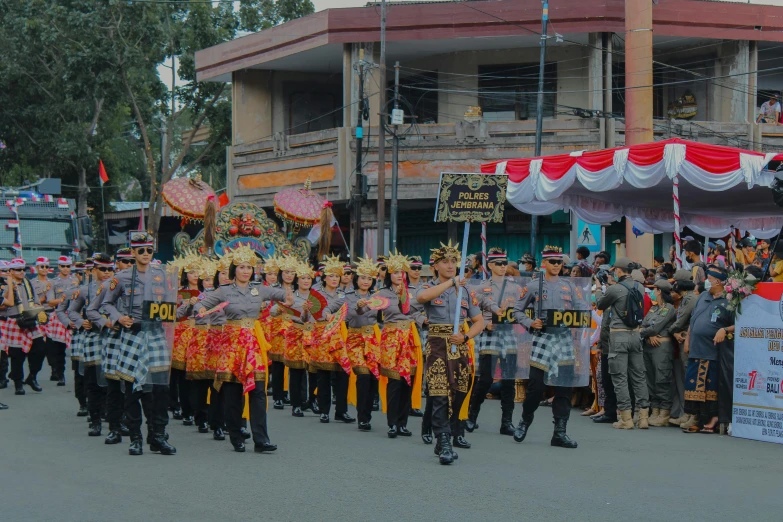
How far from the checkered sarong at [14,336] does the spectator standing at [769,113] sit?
65.8 ft

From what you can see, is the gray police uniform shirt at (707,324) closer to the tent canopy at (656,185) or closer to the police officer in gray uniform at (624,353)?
the police officer in gray uniform at (624,353)

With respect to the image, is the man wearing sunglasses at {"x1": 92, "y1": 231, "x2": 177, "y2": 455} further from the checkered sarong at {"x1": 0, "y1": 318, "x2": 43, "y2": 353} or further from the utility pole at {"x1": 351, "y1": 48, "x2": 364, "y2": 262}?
the utility pole at {"x1": 351, "y1": 48, "x2": 364, "y2": 262}

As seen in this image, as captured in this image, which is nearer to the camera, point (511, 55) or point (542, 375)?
point (542, 375)

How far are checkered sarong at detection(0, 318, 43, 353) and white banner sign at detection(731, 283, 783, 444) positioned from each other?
1066cm

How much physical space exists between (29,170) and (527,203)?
2649 cm

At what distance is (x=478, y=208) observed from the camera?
10875 mm

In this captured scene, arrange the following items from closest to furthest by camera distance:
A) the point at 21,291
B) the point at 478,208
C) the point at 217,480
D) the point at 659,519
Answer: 1. the point at 659,519
2. the point at 217,480
3. the point at 478,208
4. the point at 21,291

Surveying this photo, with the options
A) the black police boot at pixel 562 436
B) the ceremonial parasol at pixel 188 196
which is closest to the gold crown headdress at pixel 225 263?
the black police boot at pixel 562 436

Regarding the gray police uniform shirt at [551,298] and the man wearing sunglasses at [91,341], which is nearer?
the gray police uniform shirt at [551,298]

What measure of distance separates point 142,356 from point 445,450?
3.08 meters

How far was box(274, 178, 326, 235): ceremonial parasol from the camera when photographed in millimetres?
20406

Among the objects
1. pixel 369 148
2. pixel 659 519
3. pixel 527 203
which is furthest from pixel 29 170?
pixel 659 519

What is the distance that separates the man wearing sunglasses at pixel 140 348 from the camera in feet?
34.6

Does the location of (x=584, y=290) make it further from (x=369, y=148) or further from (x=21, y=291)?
(x=369, y=148)
